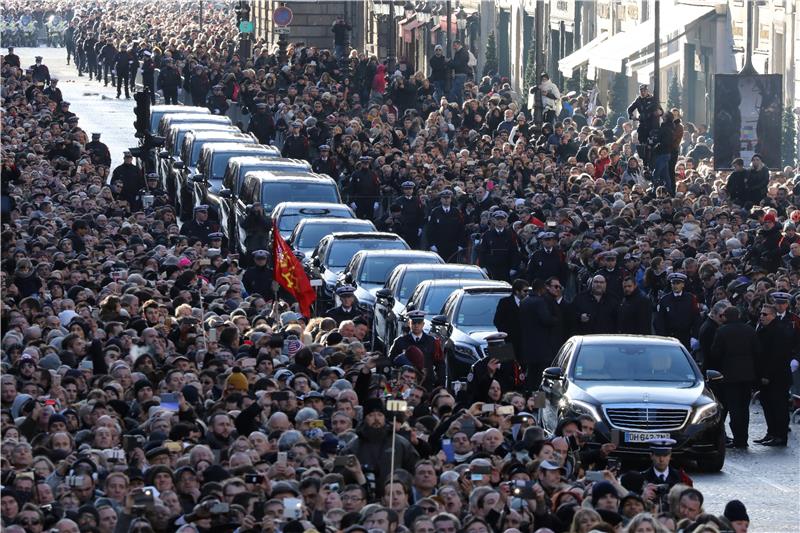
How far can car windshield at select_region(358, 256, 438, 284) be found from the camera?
30.6 meters

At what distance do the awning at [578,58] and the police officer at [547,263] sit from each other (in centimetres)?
2856

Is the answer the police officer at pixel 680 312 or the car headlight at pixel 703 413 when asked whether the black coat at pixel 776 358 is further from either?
the car headlight at pixel 703 413

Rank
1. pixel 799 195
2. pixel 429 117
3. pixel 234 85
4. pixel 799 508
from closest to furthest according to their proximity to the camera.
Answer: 1. pixel 799 508
2. pixel 799 195
3. pixel 429 117
4. pixel 234 85

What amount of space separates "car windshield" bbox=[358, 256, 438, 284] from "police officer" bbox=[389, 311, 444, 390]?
5.10m

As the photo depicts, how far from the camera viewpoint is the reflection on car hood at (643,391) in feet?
72.4

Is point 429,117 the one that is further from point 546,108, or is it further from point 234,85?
point 234,85

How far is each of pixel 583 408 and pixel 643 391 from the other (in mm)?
619

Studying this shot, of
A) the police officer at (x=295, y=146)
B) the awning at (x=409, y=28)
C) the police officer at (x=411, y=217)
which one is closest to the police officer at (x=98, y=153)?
the police officer at (x=295, y=146)

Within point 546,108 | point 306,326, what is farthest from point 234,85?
point 306,326

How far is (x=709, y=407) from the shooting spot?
871 inches

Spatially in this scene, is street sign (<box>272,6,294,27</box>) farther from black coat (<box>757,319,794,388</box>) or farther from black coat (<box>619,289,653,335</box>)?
black coat (<box>757,319,794,388</box>)

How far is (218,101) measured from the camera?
57.1 metres

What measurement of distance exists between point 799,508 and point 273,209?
54.2ft

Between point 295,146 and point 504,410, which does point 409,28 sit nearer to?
point 295,146
